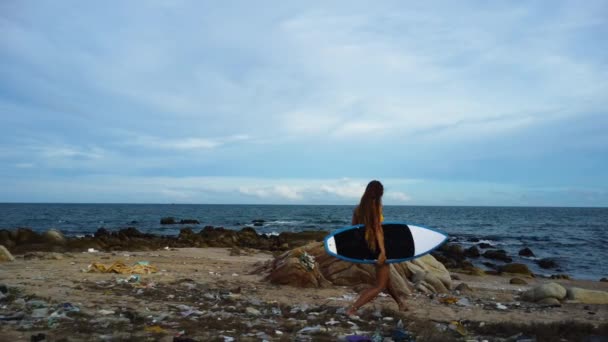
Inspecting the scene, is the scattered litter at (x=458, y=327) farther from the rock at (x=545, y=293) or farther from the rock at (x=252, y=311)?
the rock at (x=545, y=293)

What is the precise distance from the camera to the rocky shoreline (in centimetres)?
577

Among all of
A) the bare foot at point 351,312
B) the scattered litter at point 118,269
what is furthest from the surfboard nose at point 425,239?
the scattered litter at point 118,269

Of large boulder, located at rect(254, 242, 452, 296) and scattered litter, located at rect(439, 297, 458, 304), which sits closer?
scattered litter, located at rect(439, 297, 458, 304)

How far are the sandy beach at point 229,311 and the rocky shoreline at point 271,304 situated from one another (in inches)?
0.8

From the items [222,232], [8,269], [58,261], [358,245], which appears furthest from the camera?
[222,232]

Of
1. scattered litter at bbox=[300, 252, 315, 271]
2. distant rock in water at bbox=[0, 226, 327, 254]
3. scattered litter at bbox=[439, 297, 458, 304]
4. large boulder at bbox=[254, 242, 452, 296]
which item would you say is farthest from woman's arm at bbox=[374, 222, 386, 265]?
distant rock in water at bbox=[0, 226, 327, 254]

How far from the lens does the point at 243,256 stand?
18.2m

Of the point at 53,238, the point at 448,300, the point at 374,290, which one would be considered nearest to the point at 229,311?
the point at 374,290

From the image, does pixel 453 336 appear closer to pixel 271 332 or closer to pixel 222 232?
pixel 271 332

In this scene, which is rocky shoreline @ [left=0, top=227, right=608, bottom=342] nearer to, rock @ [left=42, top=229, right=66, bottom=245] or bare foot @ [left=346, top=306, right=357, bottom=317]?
bare foot @ [left=346, top=306, right=357, bottom=317]

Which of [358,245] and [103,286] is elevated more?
[358,245]

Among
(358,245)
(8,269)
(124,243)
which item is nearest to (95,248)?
(124,243)

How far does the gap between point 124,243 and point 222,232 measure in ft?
32.3

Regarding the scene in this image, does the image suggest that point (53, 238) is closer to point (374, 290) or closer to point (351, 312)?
point (351, 312)
